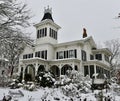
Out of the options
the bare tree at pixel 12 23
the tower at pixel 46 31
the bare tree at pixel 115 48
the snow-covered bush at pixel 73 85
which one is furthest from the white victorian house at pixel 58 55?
the bare tree at pixel 115 48

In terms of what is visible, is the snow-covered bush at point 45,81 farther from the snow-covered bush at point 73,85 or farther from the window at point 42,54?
the window at point 42,54

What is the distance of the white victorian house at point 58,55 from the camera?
2278 centimetres

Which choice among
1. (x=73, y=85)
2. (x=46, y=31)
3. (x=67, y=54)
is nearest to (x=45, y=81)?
(x=73, y=85)

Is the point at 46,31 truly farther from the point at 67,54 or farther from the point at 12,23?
the point at 12,23

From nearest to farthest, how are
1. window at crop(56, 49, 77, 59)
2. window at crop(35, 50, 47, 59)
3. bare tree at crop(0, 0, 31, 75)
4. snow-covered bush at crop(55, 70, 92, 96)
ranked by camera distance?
bare tree at crop(0, 0, 31, 75), snow-covered bush at crop(55, 70, 92, 96), window at crop(56, 49, 77, 59), window at crop(35, 50, 47, 59)

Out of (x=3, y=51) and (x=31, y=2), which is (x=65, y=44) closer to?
(x=31, y=2)

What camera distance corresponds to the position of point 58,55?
24828mm

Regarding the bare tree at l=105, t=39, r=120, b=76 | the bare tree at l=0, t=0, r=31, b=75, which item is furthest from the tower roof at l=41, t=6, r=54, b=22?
the bare tree at l=105, t=39, r=120, b=76

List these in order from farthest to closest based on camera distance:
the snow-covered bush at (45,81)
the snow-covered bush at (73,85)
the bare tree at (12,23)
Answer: the snow-covered bush at (45,81)
the snow-covered bush at (73,85)
the bare tree at (12,23)

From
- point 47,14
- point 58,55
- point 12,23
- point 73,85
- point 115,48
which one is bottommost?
point 73,85

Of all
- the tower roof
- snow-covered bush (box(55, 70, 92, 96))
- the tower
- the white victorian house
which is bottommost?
snow-covered bush (box(55, 70, 92, 96))

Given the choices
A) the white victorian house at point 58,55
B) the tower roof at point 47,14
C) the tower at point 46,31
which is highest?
the tower roof at point 47,14

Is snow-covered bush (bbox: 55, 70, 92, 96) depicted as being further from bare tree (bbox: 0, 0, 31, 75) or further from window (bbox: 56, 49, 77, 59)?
window (bbox: 56, 49, 77, 59)

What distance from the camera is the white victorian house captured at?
22.8 metres
